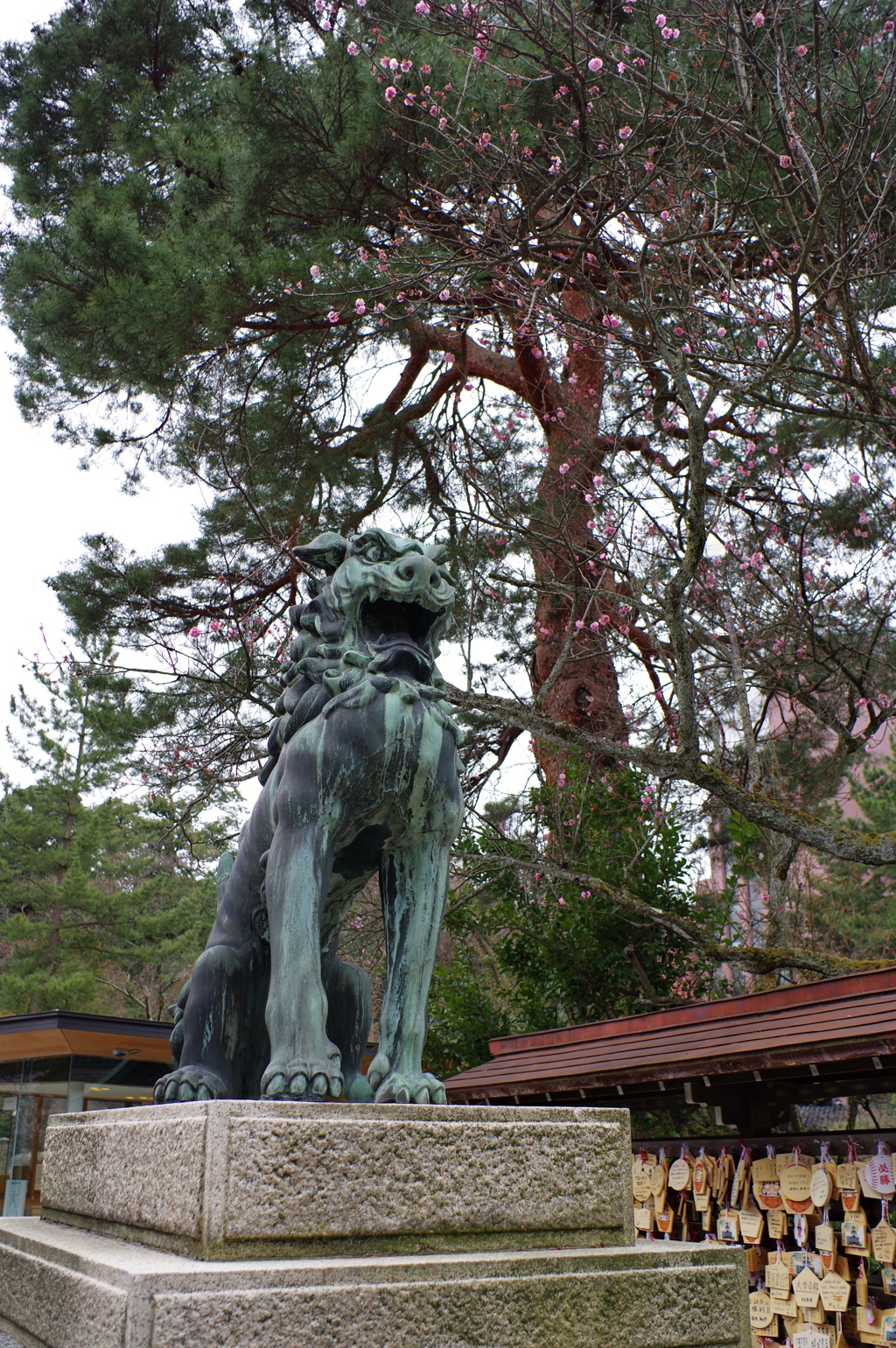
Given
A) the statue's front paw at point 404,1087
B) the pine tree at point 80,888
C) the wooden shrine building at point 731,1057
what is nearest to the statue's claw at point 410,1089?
the statue's front paw at point 404,1087

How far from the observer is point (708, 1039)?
18.5ft

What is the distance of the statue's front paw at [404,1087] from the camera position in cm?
229

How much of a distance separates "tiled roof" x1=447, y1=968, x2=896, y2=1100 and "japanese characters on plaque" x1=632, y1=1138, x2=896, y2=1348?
658 mm

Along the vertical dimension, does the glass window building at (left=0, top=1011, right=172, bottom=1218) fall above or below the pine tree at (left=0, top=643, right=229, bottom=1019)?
below

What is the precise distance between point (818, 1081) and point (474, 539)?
5702 mm

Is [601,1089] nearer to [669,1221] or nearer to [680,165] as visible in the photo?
[669,1221]

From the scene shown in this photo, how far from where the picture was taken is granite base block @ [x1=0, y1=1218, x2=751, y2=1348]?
1718 millimetres

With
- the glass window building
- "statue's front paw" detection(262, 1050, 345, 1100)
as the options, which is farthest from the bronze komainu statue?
the glass window building

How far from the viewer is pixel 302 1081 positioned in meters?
2.19

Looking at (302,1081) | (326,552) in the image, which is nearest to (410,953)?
(302,1081)

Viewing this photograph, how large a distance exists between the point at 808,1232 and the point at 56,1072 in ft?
30.8

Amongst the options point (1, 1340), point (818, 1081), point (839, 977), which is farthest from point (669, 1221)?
point (1, 1340)

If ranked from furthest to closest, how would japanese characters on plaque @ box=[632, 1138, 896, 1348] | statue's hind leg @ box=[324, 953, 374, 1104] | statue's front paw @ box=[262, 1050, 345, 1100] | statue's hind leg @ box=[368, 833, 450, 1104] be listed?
japanese characters on plaque @ box=[632, 1138, 896, 1348] → statue's hind leg @ box=[324, 953, 374, 1104] → statue's hind leg @ box=[368, 833, 450, 1104] → statue's front paw @ box=[262, 1050, 345, 1100]

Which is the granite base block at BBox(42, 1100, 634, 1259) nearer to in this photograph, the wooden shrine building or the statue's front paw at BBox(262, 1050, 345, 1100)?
the statue's front paw at BBox(262, 1050, 345, 1100)
